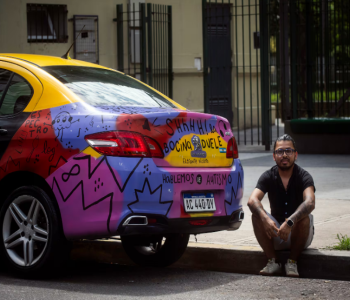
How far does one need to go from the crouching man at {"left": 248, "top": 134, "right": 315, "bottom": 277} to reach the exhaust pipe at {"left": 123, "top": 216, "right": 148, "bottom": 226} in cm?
107

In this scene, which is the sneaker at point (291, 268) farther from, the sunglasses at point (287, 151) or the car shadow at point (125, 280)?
the sunglasses at point (287, 151)

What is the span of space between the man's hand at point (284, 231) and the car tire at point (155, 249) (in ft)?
2.61

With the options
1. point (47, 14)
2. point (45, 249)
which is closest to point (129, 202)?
point (45, 249)

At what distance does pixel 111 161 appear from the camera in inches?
190

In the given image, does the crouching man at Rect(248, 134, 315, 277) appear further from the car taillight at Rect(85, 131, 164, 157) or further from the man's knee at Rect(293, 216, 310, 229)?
the car taillight at Rect(85, 131, 164, 157)

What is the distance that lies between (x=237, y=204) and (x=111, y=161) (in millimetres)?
1152

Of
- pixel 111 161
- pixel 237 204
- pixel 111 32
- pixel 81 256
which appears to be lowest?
pixel 81 256

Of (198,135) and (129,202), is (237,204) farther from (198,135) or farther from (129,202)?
(129,202)

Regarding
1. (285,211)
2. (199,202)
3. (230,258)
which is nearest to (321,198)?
(285,211)

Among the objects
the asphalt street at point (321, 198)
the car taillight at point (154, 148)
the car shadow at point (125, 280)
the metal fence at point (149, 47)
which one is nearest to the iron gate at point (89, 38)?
the metal fence at point (149, 47)

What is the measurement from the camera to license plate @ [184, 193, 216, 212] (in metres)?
5.07

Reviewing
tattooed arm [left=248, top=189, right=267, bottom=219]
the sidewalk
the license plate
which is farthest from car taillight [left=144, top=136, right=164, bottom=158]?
the sidewalk

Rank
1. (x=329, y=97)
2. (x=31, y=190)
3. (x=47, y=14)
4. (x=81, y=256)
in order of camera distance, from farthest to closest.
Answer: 1. (x=47, y=14)
2. (x=329, y=97)
3. (x=81, y=256)
4. (x=31, y=190)

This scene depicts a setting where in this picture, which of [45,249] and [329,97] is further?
[329,97]
